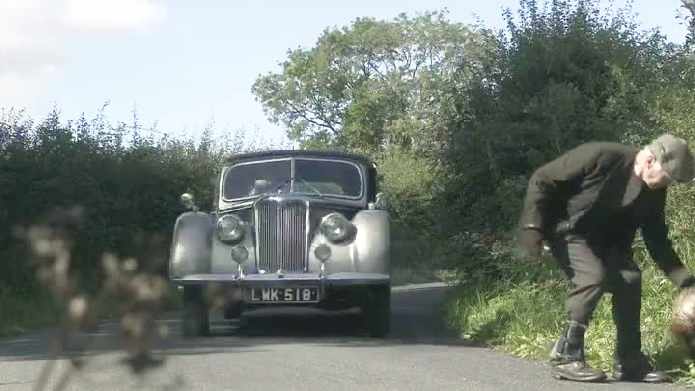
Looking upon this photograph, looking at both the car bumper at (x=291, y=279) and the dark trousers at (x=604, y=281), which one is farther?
the car bumper at (x=291, y=279)

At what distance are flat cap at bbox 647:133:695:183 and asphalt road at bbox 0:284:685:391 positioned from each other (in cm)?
130

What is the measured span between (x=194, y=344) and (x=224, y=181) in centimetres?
304

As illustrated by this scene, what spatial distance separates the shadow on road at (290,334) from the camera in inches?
400

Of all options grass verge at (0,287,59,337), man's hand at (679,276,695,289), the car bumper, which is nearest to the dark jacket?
man's hand at (679,276,695,289)

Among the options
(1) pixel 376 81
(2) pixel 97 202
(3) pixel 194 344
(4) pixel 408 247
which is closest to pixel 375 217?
(3) pixel 194 344

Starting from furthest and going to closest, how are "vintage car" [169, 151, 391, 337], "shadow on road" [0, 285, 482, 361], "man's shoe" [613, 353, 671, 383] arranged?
"vintage car" [169, 151, 391, 337], "shadow on road" [0, 285, 482, 361], "man's shoe" [613, 353, 671, 383]

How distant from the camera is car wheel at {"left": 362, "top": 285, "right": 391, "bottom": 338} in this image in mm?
11367

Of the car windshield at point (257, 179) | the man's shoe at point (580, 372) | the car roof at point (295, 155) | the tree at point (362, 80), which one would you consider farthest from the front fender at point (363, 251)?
the tree at point (362, 80)

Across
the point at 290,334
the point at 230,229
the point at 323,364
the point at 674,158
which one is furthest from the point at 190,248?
the point at 674,158

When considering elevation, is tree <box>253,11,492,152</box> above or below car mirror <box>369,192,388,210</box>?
above

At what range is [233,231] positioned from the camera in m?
11.4

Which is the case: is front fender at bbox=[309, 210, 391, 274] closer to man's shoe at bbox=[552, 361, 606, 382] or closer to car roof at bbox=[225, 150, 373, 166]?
car roof at bbox=[225, 150, 373, 166]

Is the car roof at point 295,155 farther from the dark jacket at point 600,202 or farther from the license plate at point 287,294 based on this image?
the dark jacket at point 600,202

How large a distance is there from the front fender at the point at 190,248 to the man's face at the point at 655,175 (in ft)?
18.4
